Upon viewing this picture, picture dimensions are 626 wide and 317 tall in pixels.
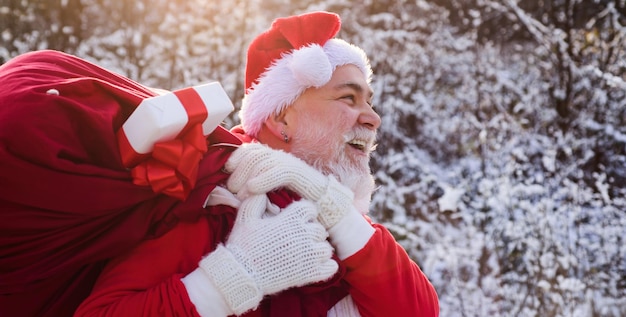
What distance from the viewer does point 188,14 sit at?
672 cm

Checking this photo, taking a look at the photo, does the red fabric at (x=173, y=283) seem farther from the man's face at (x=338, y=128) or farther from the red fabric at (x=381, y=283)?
the man's face at (x=338, y=128)

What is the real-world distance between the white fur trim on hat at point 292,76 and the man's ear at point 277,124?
1 cm

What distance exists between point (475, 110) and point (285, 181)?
5519 mm

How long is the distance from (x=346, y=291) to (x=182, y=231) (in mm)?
500

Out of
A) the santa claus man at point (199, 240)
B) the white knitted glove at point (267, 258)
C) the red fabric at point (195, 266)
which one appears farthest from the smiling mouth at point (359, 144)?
the white knitted glove at point (267, 258)

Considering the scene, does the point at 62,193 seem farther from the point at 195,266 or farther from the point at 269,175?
the point at 269,175

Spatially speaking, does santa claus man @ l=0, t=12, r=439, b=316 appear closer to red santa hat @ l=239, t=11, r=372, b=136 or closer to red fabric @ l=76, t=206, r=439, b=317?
red fabric @ l=76, t=206, r=439, b=317

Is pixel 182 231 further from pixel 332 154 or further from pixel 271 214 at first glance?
pixel 332 154

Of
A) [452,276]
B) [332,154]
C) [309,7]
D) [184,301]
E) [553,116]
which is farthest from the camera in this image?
[309,7]

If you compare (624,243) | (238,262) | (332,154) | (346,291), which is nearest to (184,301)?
(238,262)

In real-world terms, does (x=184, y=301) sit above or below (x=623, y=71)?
above

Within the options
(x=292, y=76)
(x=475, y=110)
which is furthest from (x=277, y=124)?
(x=475, y=110)

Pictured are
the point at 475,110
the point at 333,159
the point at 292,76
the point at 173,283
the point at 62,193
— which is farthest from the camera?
the point at 475,110

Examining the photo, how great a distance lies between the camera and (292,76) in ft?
6.44
